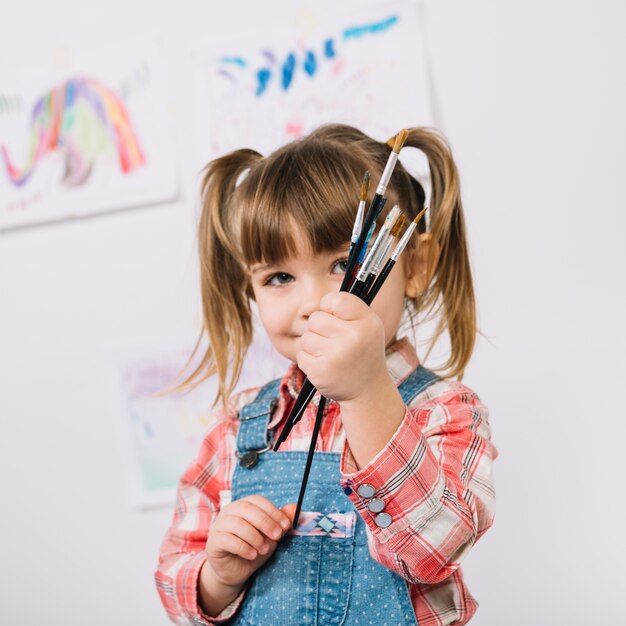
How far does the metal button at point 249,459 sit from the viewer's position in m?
0.71

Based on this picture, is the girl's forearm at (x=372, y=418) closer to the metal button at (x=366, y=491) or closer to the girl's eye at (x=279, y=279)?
the metal button at (x=366, y=491)

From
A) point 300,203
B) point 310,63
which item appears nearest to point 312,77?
point 310,63

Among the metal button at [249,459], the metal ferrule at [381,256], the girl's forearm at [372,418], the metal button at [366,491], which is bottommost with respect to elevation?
the metal button at [249,459]

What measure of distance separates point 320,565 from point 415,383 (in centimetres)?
18

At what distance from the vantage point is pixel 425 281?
0.75m

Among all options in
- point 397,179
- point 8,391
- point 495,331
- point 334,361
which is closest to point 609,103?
point 495,331

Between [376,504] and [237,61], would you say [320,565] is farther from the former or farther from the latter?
[237,61]

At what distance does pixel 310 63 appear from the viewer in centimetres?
110

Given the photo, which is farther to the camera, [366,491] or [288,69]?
[288,69]

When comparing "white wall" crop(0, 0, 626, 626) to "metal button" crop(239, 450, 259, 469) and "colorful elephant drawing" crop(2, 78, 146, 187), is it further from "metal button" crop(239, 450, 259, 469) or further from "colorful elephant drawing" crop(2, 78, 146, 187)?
"metal button" crop(239, 450, 259, 469)

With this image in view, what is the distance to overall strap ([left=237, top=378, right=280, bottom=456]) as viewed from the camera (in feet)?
2.38

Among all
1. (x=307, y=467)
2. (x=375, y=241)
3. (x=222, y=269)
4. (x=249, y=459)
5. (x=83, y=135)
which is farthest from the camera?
(x=83, y=135)

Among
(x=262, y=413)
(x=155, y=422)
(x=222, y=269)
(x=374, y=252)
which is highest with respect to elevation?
(x=374, y=252)

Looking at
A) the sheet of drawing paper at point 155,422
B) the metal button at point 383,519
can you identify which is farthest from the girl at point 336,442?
the sheet of drawing paper at point 155,422
